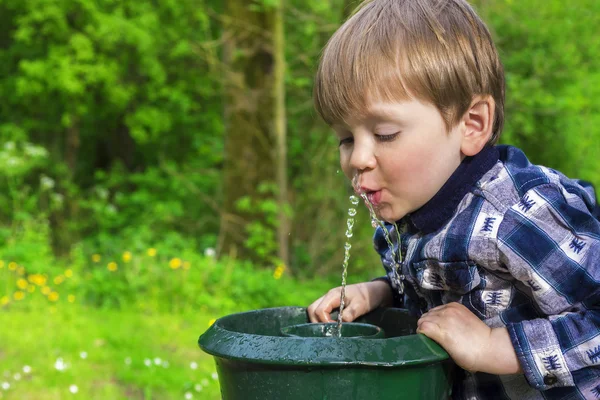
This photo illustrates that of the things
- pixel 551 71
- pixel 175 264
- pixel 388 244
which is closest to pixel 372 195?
pixel 388 244

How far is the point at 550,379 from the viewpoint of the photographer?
1.54m

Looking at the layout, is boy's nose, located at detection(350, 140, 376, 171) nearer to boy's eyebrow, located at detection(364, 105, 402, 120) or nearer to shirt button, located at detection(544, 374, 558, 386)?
boy's eyebrow, located at detection(364, 105, 402, 120)

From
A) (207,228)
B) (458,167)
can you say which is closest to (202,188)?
(207,228)

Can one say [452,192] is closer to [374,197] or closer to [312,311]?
[374,197]

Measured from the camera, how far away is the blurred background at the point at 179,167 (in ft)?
14.3

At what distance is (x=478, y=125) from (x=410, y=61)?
25 centimetres

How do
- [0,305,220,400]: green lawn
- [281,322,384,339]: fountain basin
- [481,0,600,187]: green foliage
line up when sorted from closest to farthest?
1. [281,322,384,339]: fountain basin
2. [0,305,220,400]: green lawn
3. [481,0,600,187]: green foliage

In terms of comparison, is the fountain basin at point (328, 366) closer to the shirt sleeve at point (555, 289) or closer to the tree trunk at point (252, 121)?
the shirt sleeve at point (555, 289)

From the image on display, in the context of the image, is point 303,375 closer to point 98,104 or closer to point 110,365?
point 110,365

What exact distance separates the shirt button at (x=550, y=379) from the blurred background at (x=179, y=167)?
6.90 feet

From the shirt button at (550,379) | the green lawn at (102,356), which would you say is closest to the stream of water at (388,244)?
the shirt button at (550,379)

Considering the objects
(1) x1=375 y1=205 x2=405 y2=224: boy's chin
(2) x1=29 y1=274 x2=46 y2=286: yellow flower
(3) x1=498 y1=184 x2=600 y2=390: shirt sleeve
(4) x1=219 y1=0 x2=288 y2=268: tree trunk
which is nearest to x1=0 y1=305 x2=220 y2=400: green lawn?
(2) x1=29 y1=274 x2=46 y2=286: yellow flower

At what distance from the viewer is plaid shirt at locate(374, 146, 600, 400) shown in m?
1.54

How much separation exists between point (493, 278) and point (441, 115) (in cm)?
39
